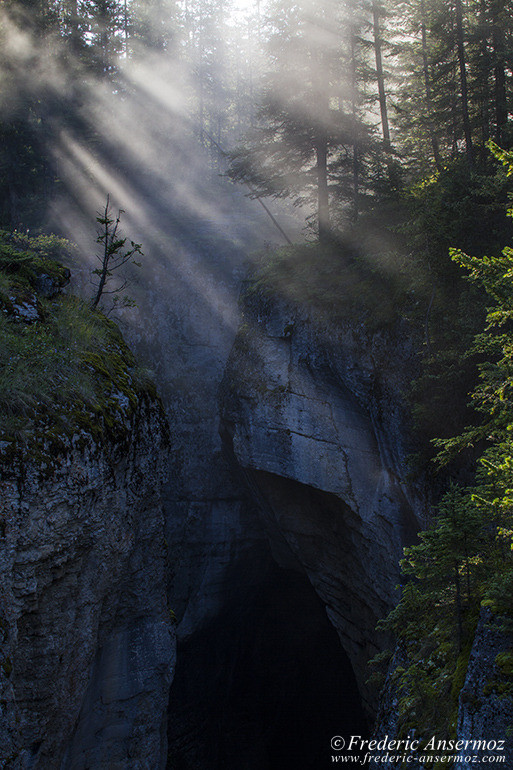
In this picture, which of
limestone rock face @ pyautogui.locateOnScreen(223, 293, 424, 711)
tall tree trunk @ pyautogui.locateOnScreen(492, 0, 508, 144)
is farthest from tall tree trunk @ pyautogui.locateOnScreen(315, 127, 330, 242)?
tall tree trunk @ pyautogui.locateOnScreen(492, 0, 508, 144)

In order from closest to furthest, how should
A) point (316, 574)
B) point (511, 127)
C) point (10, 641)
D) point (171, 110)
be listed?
point (10, 641), point (511, 127), point (316, 574), point (171, 110)

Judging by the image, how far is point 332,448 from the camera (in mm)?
13570

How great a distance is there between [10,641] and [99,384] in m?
3.58

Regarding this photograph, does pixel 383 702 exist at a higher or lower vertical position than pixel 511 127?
lower

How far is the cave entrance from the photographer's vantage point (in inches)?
653

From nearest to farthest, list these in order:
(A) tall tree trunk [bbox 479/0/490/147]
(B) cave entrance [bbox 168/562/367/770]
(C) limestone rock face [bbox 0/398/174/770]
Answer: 1. (C) limestone rock face [bbox 0/398/174/770]
2. (A) tall tree trunk [bbox 479/0/490/147]
3. (B) cave entrance [bbox 168/562/367/770]

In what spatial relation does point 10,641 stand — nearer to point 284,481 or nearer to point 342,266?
point 284,481

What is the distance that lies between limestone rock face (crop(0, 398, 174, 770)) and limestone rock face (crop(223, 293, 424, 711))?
6.06 m

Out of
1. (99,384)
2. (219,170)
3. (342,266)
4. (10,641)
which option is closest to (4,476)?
(10,641)

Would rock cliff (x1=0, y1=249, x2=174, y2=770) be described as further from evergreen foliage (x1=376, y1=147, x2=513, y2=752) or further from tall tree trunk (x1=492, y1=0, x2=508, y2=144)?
tall tree trunk (x1=492, y1=0, x2=508, y2=144)

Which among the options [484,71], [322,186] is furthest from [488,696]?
[322,186]

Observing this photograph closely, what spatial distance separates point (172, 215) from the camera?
25.9 meters

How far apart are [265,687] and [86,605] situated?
14192mm

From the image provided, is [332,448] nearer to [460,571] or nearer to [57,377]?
[460,571]
